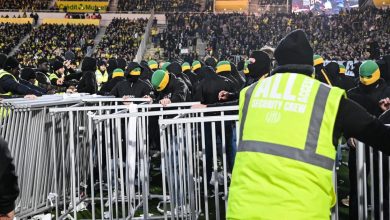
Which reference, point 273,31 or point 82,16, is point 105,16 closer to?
point 82,16

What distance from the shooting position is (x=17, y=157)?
5938 mm

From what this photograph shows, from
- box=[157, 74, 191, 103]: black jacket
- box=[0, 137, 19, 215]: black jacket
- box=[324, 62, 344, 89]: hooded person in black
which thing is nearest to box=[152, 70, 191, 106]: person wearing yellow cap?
box=[157, 74, 191, 103]: black jacket

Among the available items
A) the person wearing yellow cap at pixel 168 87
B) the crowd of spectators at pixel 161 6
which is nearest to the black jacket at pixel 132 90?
the person wearing yellow cap at pixel 168 87

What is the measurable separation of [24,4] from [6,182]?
4553cm

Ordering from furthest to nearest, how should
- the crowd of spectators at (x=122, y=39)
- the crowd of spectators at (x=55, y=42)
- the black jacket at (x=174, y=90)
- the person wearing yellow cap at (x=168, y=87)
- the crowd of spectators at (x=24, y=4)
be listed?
1. the crowd of spectators at (x=24, y=4)
2. the crowd of spectators at (x=55, y=42)
3. the crowd of spectators at (x=122, y=39)
4. the black jacket at (x=174, y=90)
5. the person wearing yellow cap at (x=168, y=87)

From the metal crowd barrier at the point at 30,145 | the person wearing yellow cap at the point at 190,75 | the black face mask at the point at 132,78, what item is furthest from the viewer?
the person wearing yellow cap at the point at 190,75

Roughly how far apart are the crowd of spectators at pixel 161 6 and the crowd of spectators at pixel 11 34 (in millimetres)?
8841

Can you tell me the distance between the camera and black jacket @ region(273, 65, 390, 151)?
249 centimetres

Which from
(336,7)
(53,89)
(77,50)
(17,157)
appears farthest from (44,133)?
(336,7)

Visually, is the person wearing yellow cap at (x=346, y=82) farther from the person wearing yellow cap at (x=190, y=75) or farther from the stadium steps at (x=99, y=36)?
the stadium steps at (x=99, y=36)

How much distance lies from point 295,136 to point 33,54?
3283cm

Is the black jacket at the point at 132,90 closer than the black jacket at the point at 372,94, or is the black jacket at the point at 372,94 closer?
the black jacket at the point at 372,94

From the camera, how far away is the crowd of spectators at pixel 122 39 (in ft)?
106

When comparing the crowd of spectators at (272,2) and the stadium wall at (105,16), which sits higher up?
the crowd of spectators at (272,2)
